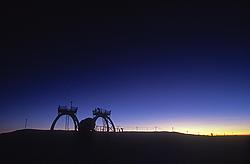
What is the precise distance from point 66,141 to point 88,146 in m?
7.15

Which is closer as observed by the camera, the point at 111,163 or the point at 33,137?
the point at 111,163

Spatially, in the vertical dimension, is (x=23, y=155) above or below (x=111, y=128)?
below

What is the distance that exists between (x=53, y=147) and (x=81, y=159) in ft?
27.3

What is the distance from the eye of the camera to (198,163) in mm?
32656

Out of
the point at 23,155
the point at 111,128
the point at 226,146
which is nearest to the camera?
the point at 23,155

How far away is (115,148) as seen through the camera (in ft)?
136

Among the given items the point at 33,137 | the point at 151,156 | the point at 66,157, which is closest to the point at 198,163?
the point at 151,156

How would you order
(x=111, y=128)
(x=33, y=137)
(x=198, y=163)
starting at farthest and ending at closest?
1. (x=111, y=128)
2. (x=33, y=137)
3. (x=198, y=163)

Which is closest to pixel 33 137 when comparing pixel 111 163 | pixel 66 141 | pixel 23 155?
pixel 66 141

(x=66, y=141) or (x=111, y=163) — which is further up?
(x=66, y=141)

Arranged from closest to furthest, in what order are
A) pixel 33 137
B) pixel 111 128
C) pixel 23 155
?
pixel 23 155 < pixel 33 137 < pixel 111 128

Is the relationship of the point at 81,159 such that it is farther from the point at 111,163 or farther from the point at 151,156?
the point at 151,156

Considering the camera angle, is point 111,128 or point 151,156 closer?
point 151,156

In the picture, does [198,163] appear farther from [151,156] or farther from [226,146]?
[226,146]
